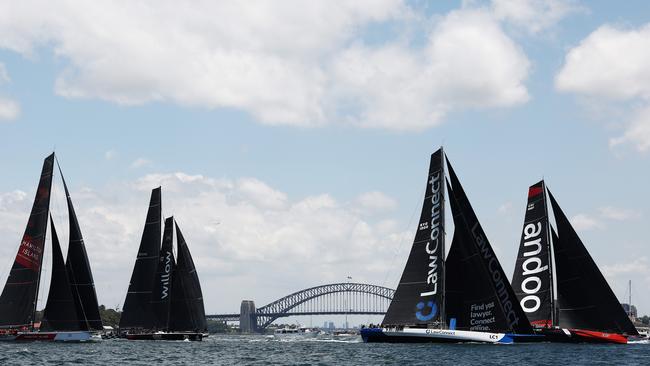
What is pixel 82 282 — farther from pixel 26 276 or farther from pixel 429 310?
pixel 429 310

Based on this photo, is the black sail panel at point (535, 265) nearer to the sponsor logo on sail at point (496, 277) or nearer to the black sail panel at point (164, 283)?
the sponsor logo on sail at point (496, 277)

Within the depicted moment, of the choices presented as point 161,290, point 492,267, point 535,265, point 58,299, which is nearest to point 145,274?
point 161,290

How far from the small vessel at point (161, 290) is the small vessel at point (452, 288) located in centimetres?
2313

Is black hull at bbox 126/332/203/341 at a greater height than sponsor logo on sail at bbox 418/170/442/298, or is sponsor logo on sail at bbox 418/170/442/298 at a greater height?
sponsor logo on sail at bbox 418/170/442/298

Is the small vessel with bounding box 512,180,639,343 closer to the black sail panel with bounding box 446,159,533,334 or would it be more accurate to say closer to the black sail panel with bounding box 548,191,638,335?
the black sail panel with bounding box 548,191,638,335

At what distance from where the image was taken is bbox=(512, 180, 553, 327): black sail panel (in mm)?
62062

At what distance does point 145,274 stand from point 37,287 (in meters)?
16.3

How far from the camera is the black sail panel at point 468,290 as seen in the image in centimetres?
5203

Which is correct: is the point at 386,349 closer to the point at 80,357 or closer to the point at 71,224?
the point at 80,357

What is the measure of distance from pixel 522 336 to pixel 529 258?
11.3 metres

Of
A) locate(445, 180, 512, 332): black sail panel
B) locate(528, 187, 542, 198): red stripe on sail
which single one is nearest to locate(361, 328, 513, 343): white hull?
locate(445, 180, 512, 332): black sail panel

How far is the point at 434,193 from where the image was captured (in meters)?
55.2

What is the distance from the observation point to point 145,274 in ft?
244

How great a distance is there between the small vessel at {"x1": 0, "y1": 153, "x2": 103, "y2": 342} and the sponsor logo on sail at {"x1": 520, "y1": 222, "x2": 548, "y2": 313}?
29.0 meters
